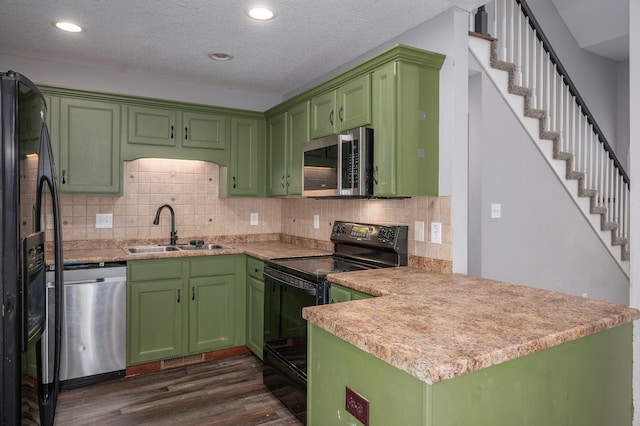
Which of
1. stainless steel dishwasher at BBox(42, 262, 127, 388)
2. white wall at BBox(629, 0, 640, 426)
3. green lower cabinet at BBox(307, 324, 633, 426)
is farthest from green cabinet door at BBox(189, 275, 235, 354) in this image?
white wall at BBox(629, 0, 640, 426)

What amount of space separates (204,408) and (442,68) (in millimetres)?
2550

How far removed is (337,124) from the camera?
2846 millimetres

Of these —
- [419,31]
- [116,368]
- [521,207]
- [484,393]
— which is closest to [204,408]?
[116,368]

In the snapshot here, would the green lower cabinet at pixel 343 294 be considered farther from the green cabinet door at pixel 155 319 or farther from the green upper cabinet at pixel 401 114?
the green cabinet door at pixel 155 319

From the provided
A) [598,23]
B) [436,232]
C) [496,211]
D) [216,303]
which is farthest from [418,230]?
[598,23]

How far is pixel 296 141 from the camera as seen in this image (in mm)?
3434

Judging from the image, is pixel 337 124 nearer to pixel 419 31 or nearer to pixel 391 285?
pixel 419 31

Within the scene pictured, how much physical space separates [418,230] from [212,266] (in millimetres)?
1725

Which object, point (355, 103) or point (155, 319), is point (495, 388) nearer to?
point (355, 103)

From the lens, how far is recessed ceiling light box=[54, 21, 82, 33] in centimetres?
261

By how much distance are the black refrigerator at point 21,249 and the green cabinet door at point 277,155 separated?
1999 mm

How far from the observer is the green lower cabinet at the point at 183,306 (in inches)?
124

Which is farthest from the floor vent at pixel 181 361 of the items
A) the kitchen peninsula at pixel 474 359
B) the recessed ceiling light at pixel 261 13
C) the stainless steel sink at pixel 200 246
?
the recessed ceiling light at pixel 261 13

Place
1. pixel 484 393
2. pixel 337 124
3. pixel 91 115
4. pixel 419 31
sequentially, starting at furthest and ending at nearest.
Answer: pixel 91 115 < pixel 337 124 < pixel 419 31 < pixel 484 393
